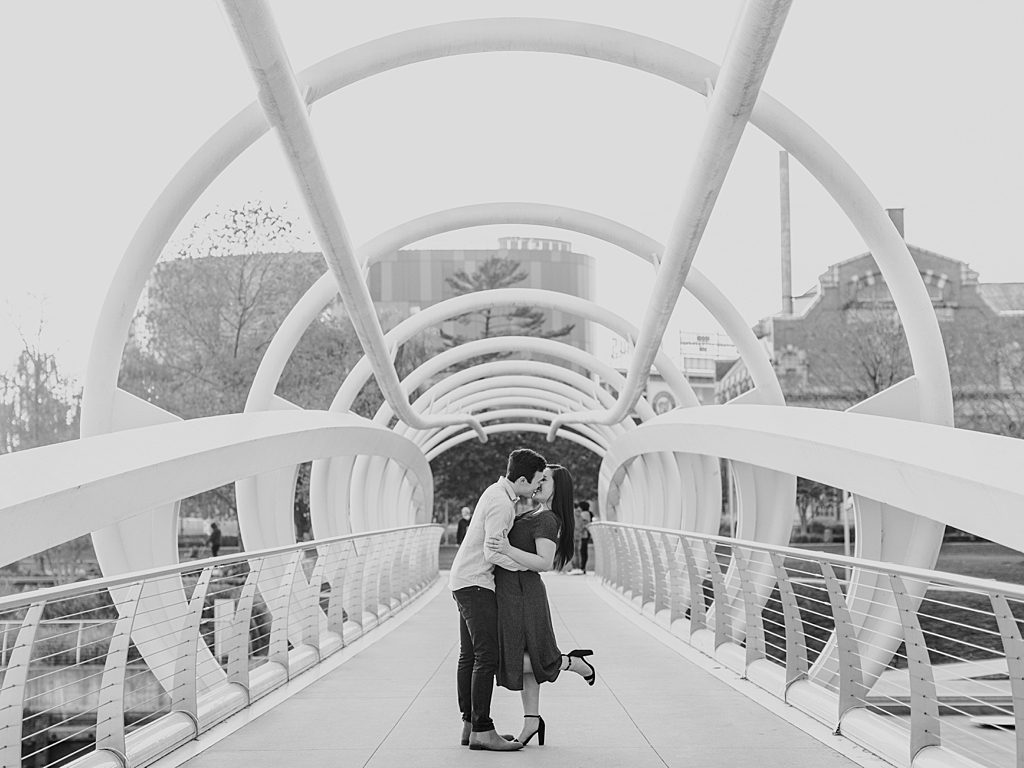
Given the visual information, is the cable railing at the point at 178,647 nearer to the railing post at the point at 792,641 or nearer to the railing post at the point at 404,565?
the railing post at the point at 404,565

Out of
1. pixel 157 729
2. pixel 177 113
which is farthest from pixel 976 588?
pixel 177 113

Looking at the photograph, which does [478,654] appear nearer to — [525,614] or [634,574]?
[525,614]

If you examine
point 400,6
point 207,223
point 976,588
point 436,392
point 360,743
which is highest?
point 207,223

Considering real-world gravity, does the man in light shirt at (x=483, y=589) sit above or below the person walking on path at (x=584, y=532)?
above

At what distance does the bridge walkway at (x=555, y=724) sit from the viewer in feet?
19.7

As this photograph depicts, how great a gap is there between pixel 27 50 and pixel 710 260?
2618 centimetres

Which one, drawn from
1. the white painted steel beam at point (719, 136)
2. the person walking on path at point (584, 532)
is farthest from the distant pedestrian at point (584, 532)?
the white painted steel beam at point (719, 136)

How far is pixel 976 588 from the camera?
186 inches

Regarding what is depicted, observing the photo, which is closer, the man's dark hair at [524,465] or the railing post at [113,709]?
the railing post at [113,709]

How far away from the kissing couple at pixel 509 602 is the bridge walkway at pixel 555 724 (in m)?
0.24

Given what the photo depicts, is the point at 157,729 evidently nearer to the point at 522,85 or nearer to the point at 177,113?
the point at 522,85

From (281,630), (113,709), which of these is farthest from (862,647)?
(113,709)

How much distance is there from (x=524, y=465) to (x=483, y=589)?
71 cm

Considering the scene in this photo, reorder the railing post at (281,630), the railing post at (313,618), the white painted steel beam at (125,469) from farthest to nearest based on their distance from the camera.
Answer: the railing post at (313,618), the railing post at (281,630), the white painted steel beam at (125,469)
